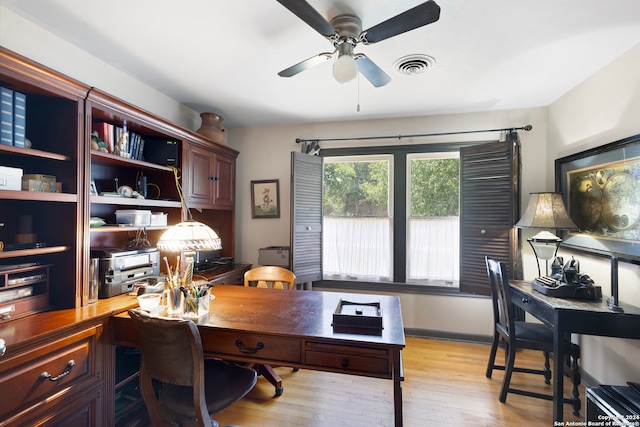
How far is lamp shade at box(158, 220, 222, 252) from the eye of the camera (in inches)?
64.4

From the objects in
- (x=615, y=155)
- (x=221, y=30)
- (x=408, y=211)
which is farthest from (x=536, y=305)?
(x=221, y=30)

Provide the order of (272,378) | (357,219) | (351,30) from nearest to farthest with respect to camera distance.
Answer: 1. (351,30)
2. (272,378)
3. (357,219)

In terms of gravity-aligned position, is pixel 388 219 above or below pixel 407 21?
below

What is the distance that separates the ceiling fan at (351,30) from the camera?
127 cm

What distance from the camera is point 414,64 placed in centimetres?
211

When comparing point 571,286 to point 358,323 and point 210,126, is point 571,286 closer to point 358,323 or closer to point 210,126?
point 358,323

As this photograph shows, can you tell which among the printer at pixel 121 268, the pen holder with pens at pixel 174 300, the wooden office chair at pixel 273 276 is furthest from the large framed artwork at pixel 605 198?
the printer at pixel 121 268

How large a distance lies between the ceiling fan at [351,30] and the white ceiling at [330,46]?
0.34 feet

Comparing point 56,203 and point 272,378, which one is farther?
point 272,378

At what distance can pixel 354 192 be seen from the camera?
3.44 m

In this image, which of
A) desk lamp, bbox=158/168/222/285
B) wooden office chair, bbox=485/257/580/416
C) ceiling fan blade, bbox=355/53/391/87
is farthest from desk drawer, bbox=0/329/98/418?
wooden office chair, bbox=485/257/580/416

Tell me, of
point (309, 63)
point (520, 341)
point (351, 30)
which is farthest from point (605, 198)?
point (309, 63)

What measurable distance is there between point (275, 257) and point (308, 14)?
2403 mm

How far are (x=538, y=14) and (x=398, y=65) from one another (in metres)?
0.84
